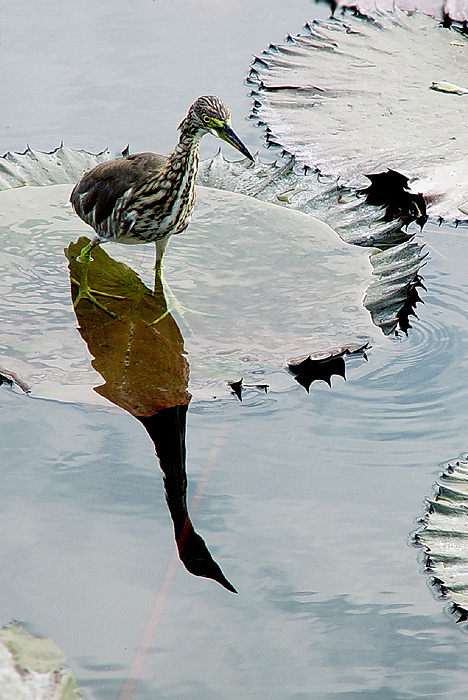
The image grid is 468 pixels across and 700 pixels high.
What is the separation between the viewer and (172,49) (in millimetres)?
6047

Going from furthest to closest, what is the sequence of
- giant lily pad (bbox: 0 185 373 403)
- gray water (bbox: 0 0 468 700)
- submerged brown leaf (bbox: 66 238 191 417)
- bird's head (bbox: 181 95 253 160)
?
bird's head (bbox: 181 95 253 160) < giant lily pad (bbox: 0 185 373 403) < submerged brown leaf (bbox: 66 238 191 417) < gray water (bbox: 0 0 468 700)

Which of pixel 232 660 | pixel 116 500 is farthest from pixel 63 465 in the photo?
pixel 232 660

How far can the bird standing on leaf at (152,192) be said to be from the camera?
3559 mm

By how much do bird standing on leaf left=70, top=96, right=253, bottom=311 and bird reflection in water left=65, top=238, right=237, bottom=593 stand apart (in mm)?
128

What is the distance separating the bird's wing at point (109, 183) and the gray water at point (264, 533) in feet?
3.03

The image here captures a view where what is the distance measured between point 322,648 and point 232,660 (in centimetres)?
26

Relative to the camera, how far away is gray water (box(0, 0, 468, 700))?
2.39 m

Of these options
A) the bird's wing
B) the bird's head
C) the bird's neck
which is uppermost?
the bird's head

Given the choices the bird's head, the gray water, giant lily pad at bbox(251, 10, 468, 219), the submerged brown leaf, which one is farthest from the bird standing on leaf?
giant lily pad at bbox(251, 10, 468, 219)

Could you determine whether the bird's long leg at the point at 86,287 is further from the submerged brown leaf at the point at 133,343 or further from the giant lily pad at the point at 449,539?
the giant lily pad at the point at 449,539

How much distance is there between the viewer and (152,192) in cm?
360

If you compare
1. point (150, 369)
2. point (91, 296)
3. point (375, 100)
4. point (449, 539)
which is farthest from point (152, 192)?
point (375, 100)

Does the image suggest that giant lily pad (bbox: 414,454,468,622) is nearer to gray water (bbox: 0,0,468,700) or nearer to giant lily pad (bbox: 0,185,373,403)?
gray water (bbox: 0,0,468,700)

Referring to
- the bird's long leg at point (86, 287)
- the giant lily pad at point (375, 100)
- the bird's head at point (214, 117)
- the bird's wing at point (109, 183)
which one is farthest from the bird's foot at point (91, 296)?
the giant lily pad at point (375, 100)
